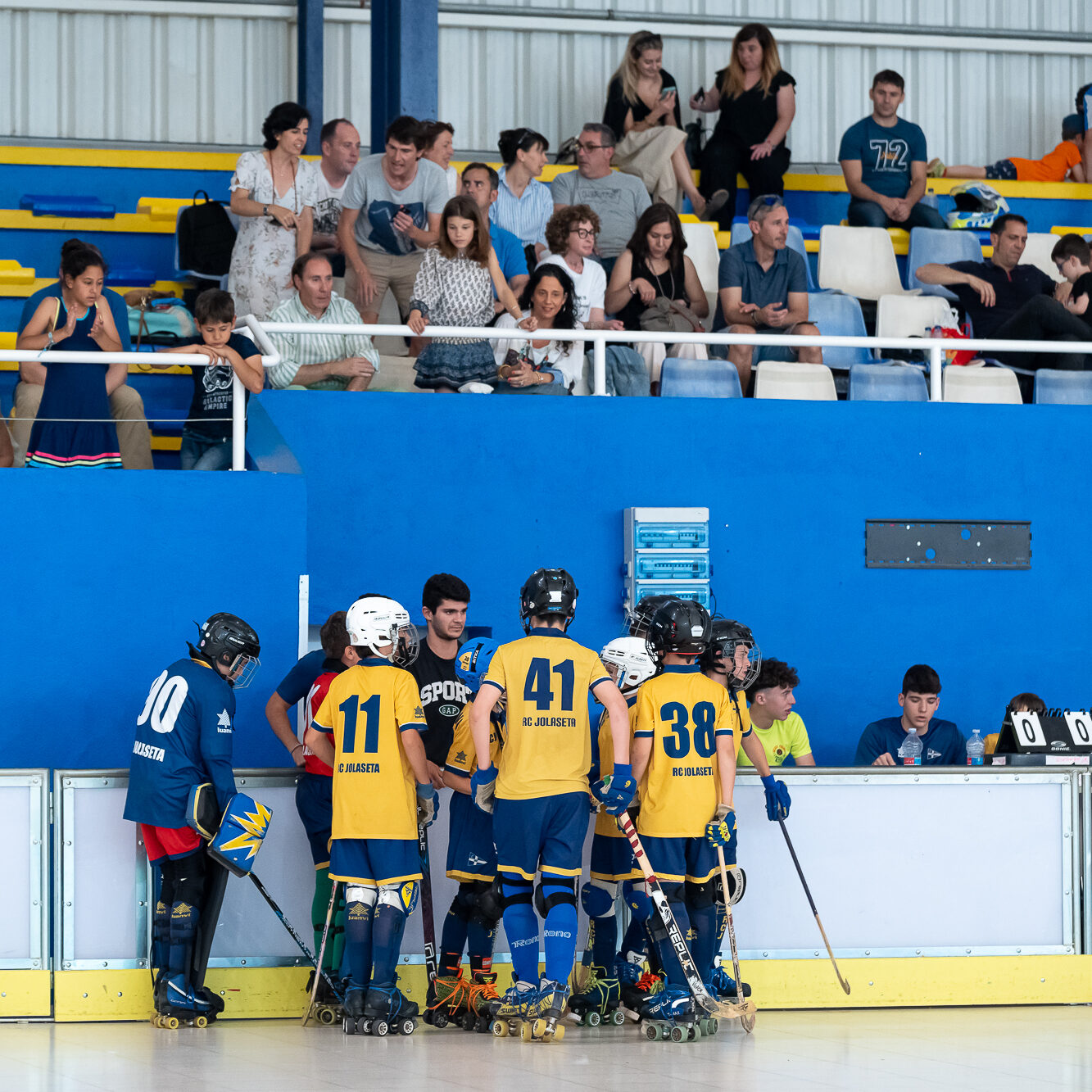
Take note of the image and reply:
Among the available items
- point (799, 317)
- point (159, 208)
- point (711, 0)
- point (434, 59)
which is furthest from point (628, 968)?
point (711, 0)

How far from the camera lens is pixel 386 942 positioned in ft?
22.1

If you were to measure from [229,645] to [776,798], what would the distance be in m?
2.37

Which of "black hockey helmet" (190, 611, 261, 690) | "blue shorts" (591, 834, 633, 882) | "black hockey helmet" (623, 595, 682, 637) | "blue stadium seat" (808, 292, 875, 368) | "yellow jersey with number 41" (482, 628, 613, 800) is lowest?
"blue shorts" (591, 834, 633, 882)

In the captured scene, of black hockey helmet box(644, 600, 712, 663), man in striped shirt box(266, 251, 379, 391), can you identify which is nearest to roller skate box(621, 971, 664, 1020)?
black hockey helmet box(644, 600, 712, 663)

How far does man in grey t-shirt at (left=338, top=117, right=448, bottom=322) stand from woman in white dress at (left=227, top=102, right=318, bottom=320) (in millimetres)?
287

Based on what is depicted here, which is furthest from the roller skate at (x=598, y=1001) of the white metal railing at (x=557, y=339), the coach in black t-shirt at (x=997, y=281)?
the coach in black t-shirt at (x=997, y=281)

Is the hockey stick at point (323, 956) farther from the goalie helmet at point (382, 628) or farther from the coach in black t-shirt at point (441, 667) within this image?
the goalie helmet at point (382, 628)

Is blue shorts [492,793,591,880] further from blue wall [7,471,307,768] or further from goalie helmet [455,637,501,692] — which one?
blue wall [7,471,307,768]

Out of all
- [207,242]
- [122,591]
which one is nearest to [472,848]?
[122,591]

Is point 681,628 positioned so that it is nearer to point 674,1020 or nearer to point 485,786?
point 485,786

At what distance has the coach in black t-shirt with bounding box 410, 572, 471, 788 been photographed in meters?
7.41

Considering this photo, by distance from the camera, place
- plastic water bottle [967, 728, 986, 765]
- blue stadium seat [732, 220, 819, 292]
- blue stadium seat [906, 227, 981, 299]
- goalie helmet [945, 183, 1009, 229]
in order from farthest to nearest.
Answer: goalie helmet [945, 183, 1009, 229] → blue stadium seat [906, 227, 981, 299] → blue stadium seat [732, 220, 819, 292] → plastic water bottle [967, 728, 986, 765]

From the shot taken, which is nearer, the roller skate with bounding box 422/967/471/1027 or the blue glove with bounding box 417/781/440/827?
the blue glove with bounding box 417/781/440/827

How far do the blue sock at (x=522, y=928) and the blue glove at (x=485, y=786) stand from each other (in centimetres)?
31
